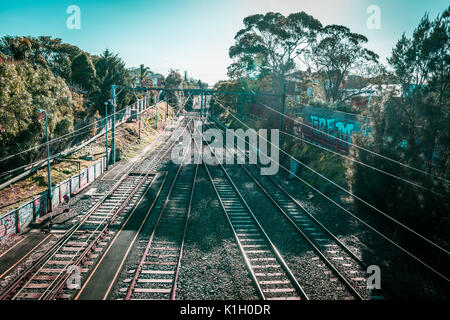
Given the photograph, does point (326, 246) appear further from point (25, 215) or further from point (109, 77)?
point (109, 77)

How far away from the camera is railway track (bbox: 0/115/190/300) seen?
9.38 m

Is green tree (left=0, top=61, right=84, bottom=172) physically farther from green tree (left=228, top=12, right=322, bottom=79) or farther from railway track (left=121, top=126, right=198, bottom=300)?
green tree (left=228, top=12, right=322, bottom=79)

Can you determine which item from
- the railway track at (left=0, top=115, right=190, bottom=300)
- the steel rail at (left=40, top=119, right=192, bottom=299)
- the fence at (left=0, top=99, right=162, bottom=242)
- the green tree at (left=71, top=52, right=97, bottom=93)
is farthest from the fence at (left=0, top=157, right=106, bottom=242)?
the green tree at (left=71, top=52, right=97, bottom=93)

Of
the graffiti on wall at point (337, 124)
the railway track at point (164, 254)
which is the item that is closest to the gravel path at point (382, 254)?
the graffiti on wall at point (337, 124)

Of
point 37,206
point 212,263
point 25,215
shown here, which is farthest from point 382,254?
point 37,206

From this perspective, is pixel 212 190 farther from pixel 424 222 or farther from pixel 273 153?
pixel 424 222

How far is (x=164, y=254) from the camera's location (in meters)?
11.5

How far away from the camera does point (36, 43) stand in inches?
1672

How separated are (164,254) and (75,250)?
12.9 ft

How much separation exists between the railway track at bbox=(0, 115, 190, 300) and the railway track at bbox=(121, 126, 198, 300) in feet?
6.66

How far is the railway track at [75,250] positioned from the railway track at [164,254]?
2030 millimetres

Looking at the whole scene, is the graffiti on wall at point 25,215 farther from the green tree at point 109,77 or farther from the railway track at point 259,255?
the green tree at point 109,77
